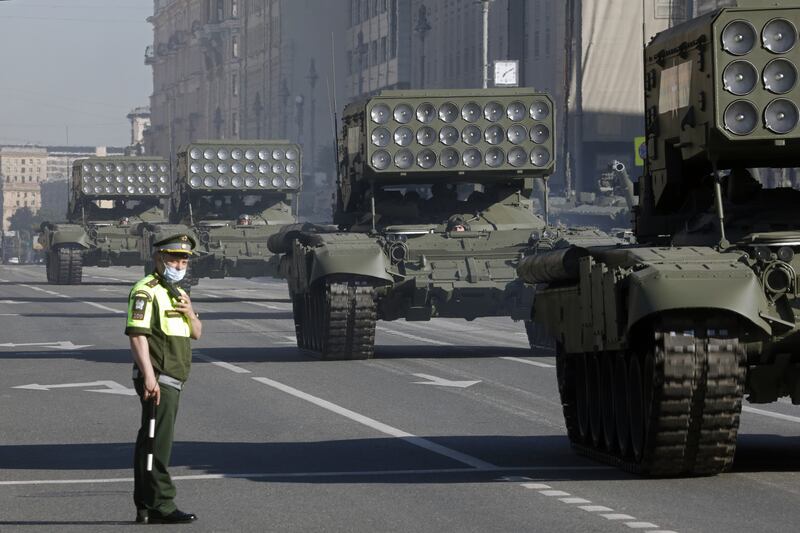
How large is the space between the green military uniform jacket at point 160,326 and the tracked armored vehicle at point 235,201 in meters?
36.3

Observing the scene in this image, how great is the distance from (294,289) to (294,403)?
8.18 metres

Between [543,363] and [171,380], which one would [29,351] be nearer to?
[543,363]

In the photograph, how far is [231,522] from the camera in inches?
463

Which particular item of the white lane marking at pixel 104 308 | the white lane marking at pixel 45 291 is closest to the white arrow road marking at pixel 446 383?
the white lane marking at pixel 104 308

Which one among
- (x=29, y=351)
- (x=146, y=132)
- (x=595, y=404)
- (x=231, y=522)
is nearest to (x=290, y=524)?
(x=231, y=522)

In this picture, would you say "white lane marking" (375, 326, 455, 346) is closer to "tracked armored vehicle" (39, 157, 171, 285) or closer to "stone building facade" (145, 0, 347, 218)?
"tracked armored vehicle" (39, 157, 171, 285)

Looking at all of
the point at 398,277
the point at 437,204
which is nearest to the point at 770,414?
the point at 398,277

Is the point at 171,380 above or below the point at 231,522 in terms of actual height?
above

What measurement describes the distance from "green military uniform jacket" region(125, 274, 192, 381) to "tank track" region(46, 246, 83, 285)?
47.3 m

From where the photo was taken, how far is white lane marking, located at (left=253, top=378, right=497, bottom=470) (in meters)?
14.9

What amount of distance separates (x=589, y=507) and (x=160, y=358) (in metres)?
2.56

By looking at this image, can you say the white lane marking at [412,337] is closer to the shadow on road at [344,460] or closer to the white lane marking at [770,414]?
the white lane marking at [770,414]

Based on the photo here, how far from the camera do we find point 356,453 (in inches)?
610

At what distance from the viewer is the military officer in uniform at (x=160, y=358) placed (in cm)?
1156
